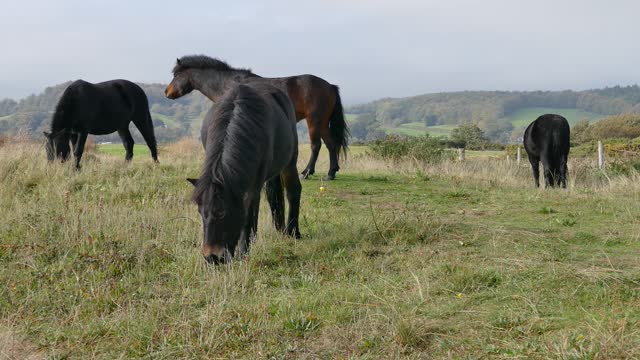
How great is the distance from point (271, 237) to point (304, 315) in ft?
7.77

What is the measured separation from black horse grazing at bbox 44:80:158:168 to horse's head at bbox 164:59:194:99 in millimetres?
2122

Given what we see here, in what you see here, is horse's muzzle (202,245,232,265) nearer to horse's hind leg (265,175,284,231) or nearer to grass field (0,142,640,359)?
grass field (0,142,640,359)

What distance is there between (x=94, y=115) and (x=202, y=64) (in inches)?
134

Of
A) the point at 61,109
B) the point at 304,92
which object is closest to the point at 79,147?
the point at 61,109

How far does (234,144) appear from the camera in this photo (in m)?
5.05

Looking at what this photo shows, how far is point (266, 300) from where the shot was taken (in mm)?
4395

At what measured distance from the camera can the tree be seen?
152ft

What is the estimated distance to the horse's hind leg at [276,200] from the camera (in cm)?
671

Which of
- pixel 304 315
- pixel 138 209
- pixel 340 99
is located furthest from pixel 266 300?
pixel 340 99

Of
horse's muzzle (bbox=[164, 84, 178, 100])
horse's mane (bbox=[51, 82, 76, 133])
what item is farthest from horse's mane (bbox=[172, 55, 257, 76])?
horse's mane (bbox=[51, 82, 76, 133])

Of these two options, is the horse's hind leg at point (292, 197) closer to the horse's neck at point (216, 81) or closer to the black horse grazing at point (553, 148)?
the horse's neck at point (216, 81)

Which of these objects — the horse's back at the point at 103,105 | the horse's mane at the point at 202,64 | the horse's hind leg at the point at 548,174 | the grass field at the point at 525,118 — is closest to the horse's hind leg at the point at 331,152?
the horse's mane at the point at 202,64

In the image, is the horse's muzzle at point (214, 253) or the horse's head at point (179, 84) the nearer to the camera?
the horse's muzzle at point (214, 253)

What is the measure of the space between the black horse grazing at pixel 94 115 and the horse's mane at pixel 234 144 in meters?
7.22
